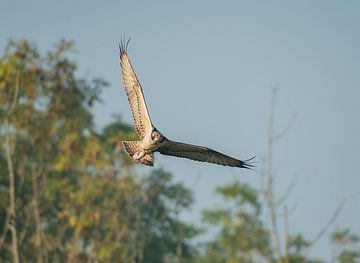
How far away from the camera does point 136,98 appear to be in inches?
806

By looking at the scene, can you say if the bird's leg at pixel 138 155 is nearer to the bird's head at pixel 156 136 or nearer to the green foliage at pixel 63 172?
Answer: the bird's head at pixel 156 136

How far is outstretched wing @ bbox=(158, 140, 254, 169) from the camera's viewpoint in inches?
795

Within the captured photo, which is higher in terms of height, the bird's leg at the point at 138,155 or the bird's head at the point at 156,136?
the bird's head at the point at 156,136

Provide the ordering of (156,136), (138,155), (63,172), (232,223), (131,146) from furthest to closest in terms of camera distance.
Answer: (232,223) < (63,172) < (131,146) < (138,155) < (156,136)

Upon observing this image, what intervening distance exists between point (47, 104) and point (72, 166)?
6.49 metres

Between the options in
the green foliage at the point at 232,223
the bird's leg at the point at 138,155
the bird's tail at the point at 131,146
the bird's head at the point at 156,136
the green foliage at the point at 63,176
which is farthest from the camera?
the green foliage at the point at 232,223

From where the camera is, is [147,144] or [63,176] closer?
[147,144]

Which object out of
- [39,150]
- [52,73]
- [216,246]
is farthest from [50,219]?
[216,246]

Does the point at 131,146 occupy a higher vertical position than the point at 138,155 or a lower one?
higher

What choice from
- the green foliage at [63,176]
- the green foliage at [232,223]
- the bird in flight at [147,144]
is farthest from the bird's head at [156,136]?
the green foliage at [232,223]

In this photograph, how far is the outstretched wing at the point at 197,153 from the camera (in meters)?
20.2

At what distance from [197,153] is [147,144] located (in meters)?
1.11

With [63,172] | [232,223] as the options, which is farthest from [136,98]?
[232,223]

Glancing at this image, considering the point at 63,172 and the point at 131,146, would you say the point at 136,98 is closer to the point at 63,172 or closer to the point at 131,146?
the point at 131,146
